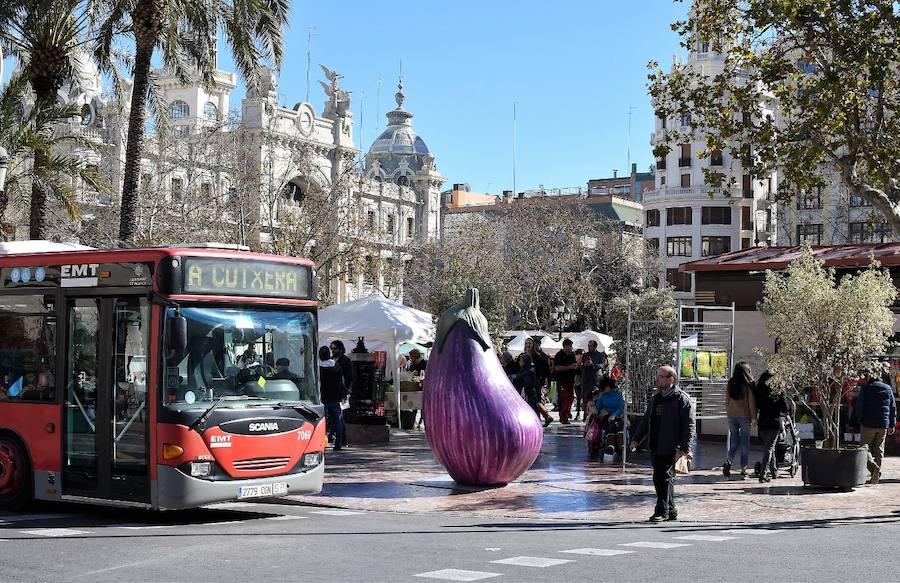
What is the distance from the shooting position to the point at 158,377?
11.8 m

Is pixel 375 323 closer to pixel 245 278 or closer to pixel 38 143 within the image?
pixel 38 143

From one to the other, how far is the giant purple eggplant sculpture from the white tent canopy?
924 cm

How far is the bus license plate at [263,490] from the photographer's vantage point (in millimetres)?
12242

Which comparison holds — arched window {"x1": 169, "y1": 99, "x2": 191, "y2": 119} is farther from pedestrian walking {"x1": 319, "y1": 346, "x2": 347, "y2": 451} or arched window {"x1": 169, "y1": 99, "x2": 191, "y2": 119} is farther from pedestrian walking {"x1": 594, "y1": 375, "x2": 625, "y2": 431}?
pedestrian walking {"x1": 594, "y1": 375, "x2": 625, "y2": 431}

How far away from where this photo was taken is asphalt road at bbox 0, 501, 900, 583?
9156 millimetres

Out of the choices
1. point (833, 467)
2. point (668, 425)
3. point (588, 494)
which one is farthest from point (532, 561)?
point (833, 467)

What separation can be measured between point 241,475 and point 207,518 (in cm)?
93

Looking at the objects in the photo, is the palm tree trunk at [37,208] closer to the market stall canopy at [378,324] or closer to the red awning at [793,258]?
the market stall canopy at [378,324]

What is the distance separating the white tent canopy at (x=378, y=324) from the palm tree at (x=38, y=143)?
5289 millimetres

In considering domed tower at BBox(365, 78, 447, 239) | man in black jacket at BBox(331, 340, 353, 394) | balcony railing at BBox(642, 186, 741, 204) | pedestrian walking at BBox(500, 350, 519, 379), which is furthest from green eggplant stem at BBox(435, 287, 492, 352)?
domed tower at BBox(365, 78, 447, 239)

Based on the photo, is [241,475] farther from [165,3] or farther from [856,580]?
[165,3]

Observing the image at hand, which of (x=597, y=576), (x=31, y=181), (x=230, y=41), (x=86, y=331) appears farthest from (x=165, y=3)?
(x=597, y=576)

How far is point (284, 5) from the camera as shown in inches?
926

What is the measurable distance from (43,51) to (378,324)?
826 cm
